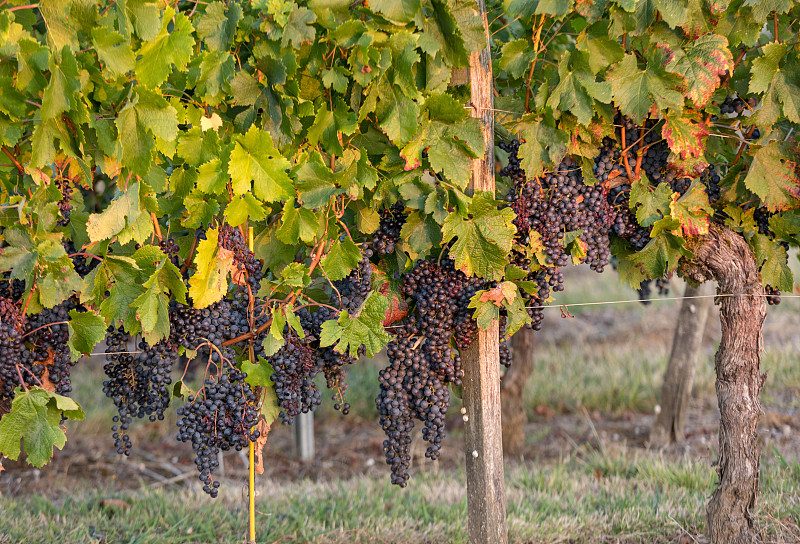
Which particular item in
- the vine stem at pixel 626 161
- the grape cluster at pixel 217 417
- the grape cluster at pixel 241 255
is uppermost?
the vine stem at pixel 626 161

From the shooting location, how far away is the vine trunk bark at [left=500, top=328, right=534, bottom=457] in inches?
193

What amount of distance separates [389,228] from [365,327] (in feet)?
1.42

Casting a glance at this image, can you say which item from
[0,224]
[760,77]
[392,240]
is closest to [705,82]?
[760,77]

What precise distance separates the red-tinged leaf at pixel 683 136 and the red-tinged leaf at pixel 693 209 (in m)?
0.14

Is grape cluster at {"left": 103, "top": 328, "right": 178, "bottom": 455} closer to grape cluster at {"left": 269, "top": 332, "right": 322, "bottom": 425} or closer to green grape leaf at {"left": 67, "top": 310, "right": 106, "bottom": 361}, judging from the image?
green grape leaf at {"left": 67, "top": 310, "right": 106, "bottom": 361}

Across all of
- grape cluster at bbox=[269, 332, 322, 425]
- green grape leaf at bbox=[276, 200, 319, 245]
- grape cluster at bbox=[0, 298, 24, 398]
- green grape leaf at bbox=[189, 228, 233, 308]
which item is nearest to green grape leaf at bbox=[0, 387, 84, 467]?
grape cluster at bbox=[0, 298, 24, 398]

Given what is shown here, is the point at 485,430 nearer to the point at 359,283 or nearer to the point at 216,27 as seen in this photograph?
the point at 359,283

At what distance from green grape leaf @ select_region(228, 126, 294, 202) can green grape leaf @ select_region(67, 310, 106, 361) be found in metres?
0.71

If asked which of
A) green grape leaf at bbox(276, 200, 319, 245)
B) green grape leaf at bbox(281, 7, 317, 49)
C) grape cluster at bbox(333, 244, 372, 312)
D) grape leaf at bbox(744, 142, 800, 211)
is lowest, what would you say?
grape cluster at bbox(333, 244, 372, 312)

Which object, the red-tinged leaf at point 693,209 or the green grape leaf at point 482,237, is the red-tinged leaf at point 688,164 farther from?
the green grape leaf at point 482,237

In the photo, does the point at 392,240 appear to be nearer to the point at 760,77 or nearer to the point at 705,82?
the point at 705,82

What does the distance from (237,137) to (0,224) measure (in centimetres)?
108

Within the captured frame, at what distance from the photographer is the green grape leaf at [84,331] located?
2.51m

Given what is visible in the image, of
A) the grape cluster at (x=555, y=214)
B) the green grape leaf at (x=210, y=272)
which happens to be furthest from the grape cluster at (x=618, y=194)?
the green grape leaf at (x=210, y=272)
